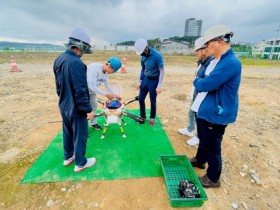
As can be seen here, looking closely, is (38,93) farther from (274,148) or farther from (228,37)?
(274,148)


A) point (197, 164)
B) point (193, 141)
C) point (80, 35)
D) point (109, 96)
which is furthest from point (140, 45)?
point (197, 164)

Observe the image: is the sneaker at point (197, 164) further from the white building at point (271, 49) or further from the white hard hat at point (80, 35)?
the white building at point (271, 49)

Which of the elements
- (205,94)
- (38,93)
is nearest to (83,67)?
(205,94)

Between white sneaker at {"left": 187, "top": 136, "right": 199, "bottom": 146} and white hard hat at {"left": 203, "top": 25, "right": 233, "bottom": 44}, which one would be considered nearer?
white hard hat at {"left": 203, "top": 25, "right": 233, "bottom": 44}

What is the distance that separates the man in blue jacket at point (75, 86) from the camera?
7.08 feet

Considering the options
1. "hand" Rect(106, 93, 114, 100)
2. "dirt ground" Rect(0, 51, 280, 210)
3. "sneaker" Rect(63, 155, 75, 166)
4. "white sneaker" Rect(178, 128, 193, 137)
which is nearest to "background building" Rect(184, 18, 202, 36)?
"dirt ground" Rect(0, 51, 280, 210)

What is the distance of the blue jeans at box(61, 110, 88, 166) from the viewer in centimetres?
248

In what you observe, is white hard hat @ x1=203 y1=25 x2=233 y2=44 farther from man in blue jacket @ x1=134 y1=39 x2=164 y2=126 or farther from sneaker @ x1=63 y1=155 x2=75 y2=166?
sneaker @ x1=63 y1=155 x2=75 y2=166

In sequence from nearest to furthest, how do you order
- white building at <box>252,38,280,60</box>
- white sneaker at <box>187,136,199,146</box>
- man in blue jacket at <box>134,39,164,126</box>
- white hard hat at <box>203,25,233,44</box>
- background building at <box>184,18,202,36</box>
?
white hard hat at <box>203,25,233,44</box> → white sneaker at <box>187,136,199,146</box> → man in blue jacket at <box>134,39,164,126</box> → white building at <box>252,38,280,60</box> → background building at <box>184,18,202,36</box>

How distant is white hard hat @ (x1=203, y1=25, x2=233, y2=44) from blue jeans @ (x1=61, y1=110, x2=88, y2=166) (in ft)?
6.32

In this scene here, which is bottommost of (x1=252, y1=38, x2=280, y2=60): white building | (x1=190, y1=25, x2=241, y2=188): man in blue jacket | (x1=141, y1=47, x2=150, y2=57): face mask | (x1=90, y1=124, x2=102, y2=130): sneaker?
(x1=90, y1=124, x2=102, y2=130): sneaker

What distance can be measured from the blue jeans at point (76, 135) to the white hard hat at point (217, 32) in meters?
1.93

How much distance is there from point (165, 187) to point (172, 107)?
11.5ft

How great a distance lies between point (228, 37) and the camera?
6.42ft
